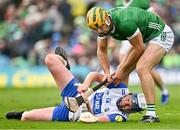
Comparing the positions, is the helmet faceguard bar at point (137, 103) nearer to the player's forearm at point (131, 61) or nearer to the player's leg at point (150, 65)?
the player's leg at point (150, 65)

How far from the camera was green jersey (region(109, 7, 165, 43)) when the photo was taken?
12.5m

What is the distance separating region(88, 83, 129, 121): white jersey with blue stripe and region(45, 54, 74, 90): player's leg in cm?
53

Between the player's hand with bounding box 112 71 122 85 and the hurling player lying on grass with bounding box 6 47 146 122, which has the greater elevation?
the player's hand with bounding box 112 71 122 85

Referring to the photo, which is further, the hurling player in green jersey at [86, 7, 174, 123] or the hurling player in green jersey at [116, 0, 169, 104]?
the hurling player in green jersey at [116, 0, 169, 104]

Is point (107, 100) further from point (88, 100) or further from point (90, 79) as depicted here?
point (90, 79)

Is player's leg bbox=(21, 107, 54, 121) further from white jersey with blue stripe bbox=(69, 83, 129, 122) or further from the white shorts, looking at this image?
the white shorts

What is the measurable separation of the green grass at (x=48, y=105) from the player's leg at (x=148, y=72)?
0.36 m

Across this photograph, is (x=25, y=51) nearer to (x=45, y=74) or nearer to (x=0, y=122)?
(x=45, y=74)

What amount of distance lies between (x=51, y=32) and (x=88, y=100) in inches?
606

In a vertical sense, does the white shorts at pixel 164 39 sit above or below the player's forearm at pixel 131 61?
above

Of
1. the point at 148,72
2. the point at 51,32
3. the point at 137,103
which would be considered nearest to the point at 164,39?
the point at 148,72

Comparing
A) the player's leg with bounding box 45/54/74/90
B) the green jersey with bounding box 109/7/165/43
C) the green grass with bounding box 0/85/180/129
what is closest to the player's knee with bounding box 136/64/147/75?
the green jersey with bounding box 109/7/165/43

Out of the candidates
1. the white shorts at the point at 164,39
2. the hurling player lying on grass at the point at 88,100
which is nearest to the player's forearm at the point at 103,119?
the hurling player lying on grass at the point at 88,100

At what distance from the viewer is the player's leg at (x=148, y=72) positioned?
41.8 ft
